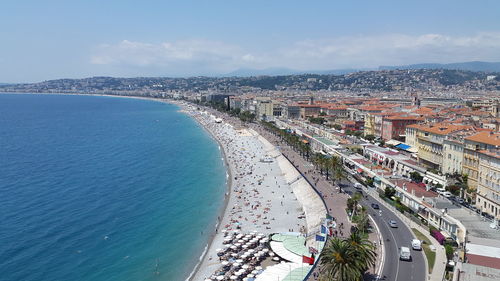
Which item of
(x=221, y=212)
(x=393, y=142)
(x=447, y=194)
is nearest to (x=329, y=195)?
(x=447, y=194)

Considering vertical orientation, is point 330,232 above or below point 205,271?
above

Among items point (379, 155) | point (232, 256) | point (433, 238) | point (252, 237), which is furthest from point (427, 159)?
point (232, 256)

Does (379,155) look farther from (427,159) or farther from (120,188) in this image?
(120,188)

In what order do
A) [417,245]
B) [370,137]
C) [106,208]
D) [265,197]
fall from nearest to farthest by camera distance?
[417,245]
[106,208]
[265,197]
[370,137]

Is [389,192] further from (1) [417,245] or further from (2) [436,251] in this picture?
(1) [417,245]

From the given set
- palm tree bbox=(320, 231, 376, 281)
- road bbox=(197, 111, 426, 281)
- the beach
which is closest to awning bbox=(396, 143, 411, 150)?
road bbox=(197, 111, 426, 281)
